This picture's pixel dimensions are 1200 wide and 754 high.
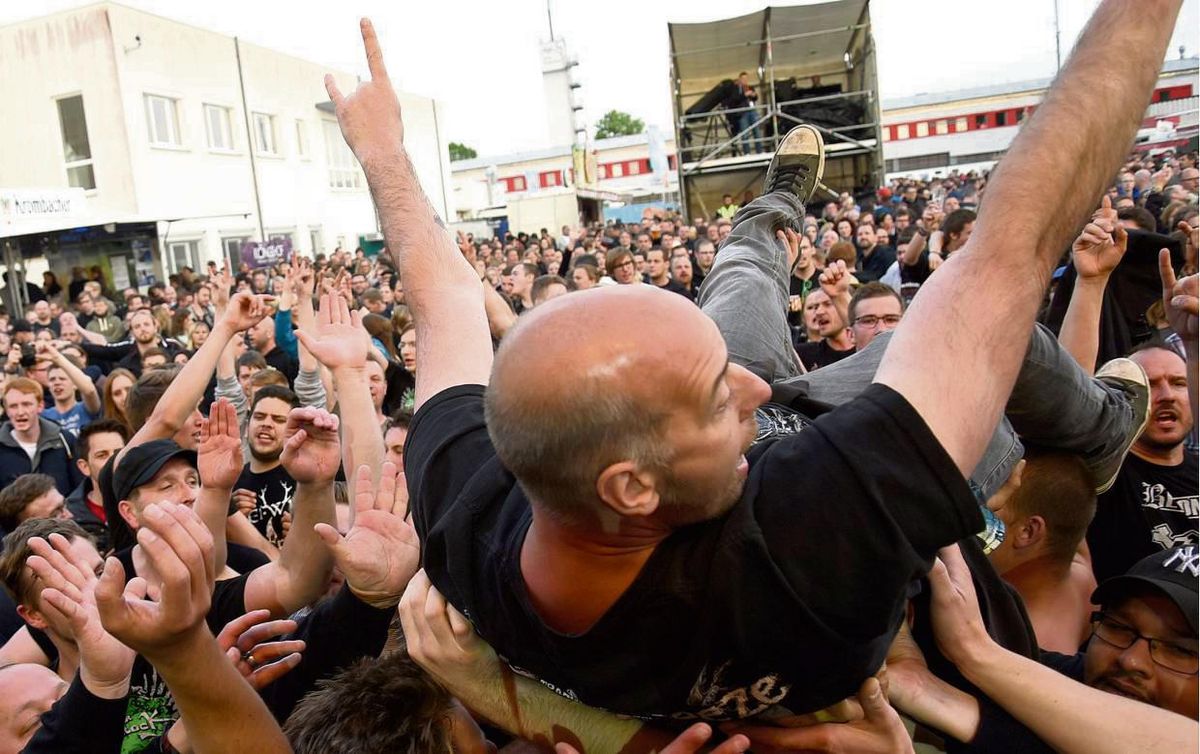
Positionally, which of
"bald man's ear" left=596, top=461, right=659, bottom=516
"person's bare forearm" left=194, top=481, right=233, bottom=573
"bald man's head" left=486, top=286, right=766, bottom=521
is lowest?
"person's bare forearm" left=194, top=481, right=233, bottom=573

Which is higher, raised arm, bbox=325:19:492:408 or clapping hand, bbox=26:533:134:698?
raised arm, bbox=325:19:492:408

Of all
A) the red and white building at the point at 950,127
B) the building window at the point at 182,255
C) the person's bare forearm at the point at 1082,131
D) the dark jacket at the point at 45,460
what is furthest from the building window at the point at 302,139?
the person's bare forearm at the point at 1082,131

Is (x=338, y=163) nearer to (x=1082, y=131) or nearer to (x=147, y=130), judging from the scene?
(x=147, y=130)

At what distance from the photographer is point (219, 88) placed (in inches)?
862

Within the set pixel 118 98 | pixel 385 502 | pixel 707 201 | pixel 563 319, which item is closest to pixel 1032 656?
pixel 563 319

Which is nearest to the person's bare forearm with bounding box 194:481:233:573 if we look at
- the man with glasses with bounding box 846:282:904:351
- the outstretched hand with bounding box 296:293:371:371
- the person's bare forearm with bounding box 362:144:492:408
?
the outstretched hand with bounding box 296:293:371:371

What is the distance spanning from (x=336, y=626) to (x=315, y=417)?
664 millimetres

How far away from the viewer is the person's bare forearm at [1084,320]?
307 cm

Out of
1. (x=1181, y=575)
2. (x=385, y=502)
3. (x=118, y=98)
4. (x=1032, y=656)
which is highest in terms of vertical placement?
(x=118, y=98)

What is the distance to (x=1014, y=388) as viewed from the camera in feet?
6.33

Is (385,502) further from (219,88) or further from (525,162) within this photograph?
(525,162)

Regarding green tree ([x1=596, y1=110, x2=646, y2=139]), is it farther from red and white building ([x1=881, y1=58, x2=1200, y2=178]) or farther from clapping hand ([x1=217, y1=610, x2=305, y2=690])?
clapping hand ([x1=217, y1=610, x2=305, y2=690])

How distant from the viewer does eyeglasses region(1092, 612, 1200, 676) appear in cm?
177

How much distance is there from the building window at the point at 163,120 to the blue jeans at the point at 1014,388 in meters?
20.7
